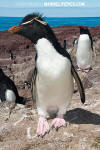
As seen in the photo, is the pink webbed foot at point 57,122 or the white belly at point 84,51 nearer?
the pink webbed foot at point 57,122

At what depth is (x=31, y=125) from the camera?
137 inches

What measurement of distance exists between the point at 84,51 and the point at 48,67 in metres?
5.36

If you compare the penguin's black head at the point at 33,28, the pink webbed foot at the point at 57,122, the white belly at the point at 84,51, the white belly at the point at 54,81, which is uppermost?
the penguin's black head at the point at 33,28

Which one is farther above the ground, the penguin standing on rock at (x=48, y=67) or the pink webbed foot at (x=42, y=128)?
the penguin standing on rock at (x=48, y=67)

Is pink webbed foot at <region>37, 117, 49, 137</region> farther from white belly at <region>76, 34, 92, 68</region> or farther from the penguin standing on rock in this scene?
white belly at <region>76, 34, 92, 68</region>

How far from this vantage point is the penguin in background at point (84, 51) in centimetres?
805

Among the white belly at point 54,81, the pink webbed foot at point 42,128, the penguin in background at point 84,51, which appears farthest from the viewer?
the penguin in background at point 84,51

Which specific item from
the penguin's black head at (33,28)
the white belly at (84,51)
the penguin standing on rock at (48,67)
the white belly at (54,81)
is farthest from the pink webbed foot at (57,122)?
the white belly at (84,51)

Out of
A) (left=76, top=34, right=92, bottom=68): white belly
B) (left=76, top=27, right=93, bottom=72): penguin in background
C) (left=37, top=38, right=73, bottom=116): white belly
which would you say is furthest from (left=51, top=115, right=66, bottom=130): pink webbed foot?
(left=76, top=34, right=92, bottom=68): white belly

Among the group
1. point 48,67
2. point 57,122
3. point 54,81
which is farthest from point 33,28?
point 57,122

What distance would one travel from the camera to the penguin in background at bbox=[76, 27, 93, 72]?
8.05 meters

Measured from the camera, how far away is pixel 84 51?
26.6 feet

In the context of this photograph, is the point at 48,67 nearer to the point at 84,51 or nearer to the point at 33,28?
the point at 33,28

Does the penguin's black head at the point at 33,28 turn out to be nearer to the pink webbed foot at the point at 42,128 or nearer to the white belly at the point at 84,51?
the pink webbed foot at the point at 42,128
